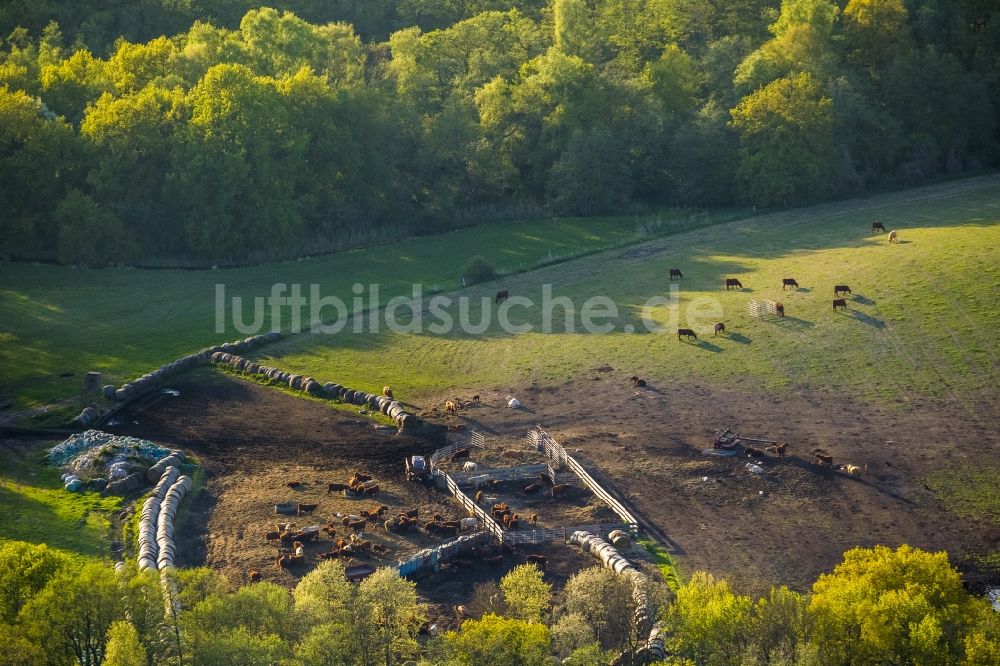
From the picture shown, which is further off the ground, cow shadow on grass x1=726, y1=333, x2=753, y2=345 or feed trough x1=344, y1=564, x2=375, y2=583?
cow shadow on grass x1=726, y1=333, x2=753, y2=345

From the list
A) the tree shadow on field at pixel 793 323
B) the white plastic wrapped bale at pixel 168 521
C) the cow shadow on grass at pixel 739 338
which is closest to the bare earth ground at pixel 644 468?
the white plastic wrapped bale at pixel 168 521

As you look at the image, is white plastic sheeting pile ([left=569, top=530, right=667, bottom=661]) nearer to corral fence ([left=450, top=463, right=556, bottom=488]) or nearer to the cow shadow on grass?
corral fence ([left=450, top=463, right=556, bottom=488])

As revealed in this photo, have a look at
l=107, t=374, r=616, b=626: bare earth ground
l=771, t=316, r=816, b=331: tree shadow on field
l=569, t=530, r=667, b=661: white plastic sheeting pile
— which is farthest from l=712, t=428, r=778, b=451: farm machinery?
l=771, t=316, r=816, b=331: tree shadow on field

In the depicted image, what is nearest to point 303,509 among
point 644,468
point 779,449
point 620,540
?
point 620,540

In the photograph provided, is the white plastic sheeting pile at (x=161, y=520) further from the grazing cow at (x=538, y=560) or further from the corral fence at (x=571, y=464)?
the corral fence at (x=571, y=464)

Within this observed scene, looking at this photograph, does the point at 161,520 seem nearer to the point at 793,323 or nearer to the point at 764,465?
the point at 764,465

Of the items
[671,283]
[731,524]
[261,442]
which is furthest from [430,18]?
[731,524]
